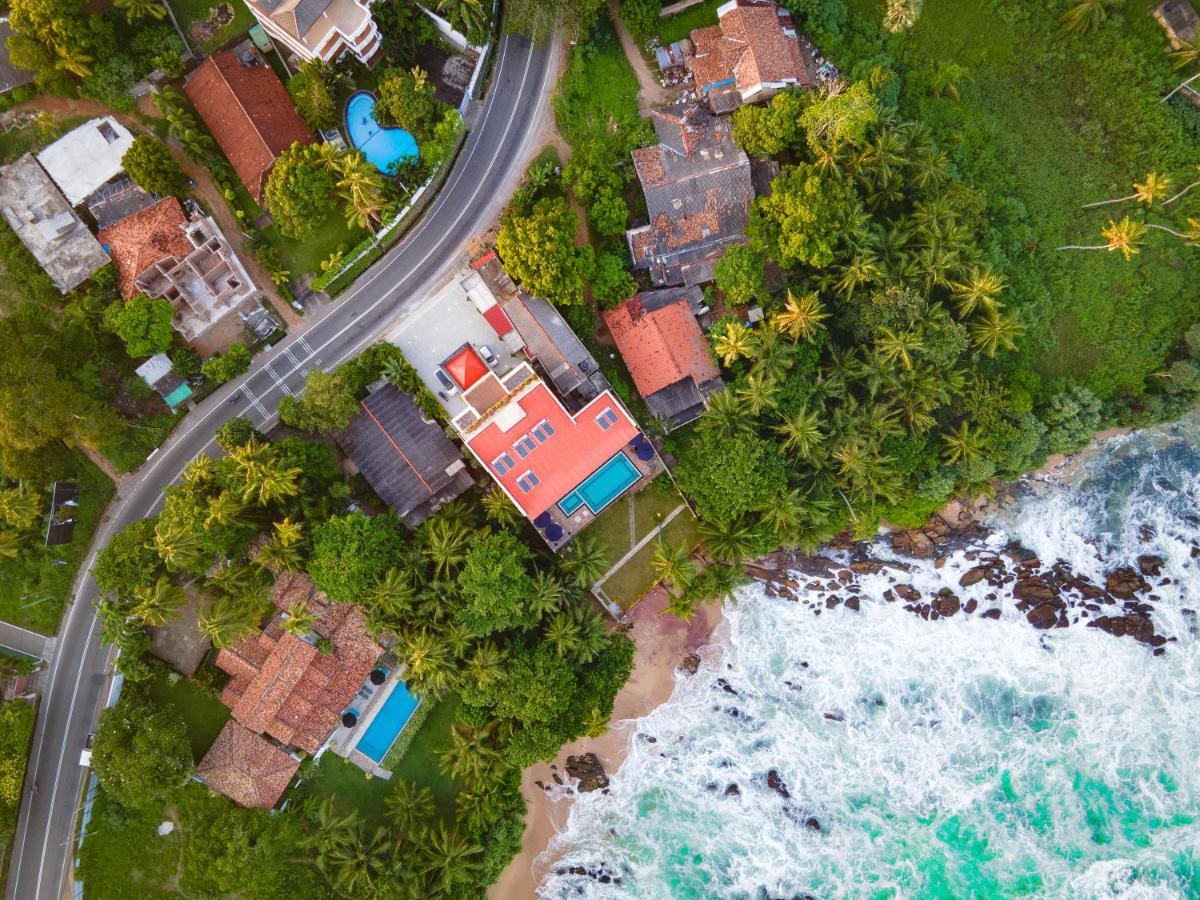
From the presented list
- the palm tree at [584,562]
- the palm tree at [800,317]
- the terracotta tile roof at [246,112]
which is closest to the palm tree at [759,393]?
the palm tree at [800,317]

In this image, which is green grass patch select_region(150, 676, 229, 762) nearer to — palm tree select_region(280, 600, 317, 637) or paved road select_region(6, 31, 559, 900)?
paved road select_region(6, 31, 559, 900)

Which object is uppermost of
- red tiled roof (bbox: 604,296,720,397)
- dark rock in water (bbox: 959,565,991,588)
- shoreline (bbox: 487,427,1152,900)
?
red tiled roof (bbox: 604,296,720,397)

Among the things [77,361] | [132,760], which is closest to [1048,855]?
[132,760]

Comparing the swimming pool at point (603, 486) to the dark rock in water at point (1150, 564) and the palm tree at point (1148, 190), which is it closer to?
the dark rock in water at point (1150, 564)

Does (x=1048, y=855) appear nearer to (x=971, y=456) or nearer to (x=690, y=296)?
(x=971, y=456)

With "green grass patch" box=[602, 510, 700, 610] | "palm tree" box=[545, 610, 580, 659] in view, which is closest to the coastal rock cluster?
"green grass patch" box=[602, 510, 700, 610]

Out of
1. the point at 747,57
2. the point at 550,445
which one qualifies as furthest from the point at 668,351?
the point at 747,57

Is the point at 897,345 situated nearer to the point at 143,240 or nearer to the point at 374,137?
the point at 374,137
